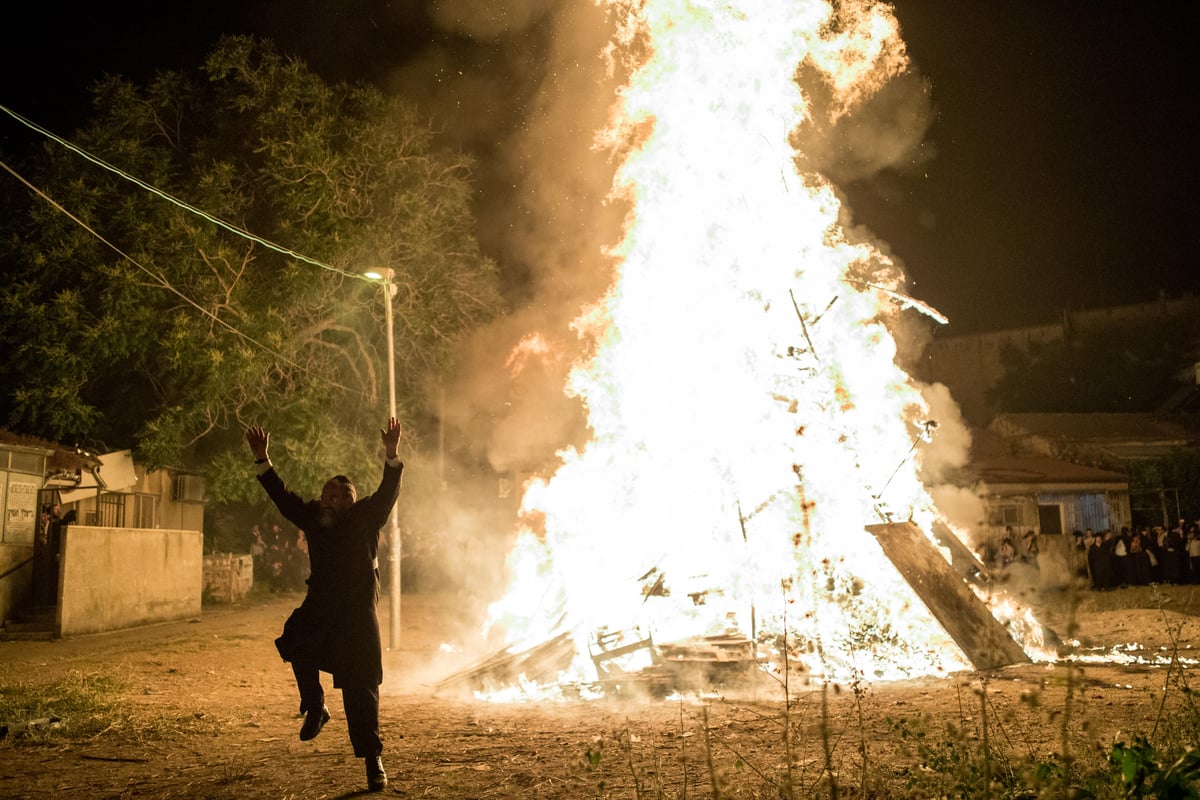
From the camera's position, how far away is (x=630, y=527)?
1259 centimetres

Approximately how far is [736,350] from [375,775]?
7.94 meters

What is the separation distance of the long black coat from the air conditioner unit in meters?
18.7

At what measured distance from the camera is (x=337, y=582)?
19.3 feet

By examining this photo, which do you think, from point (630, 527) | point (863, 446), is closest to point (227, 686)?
point (630, 527)

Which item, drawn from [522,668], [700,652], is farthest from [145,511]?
[700,652]

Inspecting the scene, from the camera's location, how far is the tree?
18.6 meters

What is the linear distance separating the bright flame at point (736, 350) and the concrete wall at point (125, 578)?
760 cm

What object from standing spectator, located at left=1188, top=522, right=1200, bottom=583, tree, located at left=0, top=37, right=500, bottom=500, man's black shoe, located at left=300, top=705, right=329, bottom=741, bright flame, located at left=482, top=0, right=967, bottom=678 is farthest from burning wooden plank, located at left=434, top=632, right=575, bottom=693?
standing spectator, located at left=1188, top=522, right=1200, bottom=583

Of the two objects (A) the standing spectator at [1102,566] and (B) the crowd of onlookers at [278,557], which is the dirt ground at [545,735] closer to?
(A) the standing spectator at [1102,566]

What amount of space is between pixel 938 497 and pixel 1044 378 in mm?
23649

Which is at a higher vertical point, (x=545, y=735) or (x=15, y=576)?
(x=15, y=576)

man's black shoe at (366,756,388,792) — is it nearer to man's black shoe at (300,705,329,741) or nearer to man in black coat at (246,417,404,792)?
man in black coat at (246,417,404,792)

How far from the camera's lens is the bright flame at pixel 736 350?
1158 cm

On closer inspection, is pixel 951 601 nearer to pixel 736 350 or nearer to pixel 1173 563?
pixel 736 350
